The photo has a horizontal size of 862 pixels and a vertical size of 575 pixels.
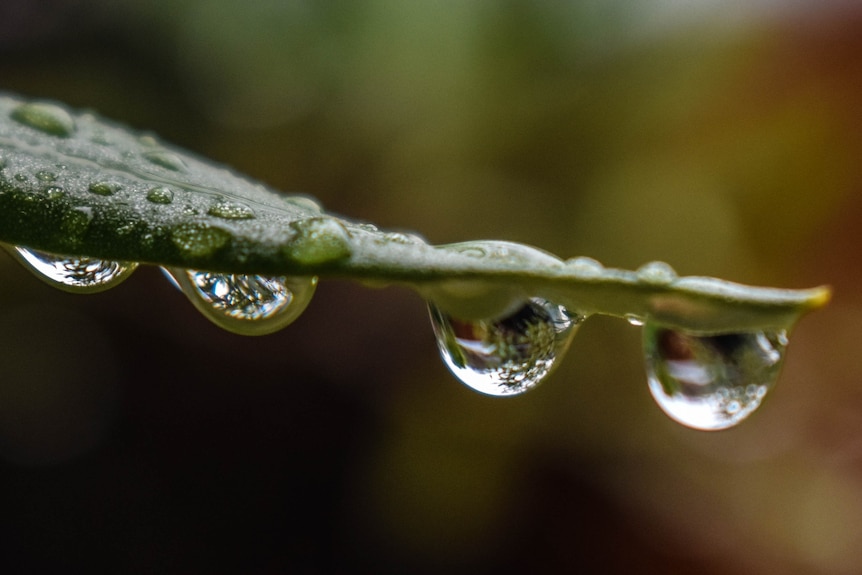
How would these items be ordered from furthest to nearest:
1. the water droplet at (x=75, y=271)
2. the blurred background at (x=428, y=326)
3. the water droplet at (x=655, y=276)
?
the blurred background at (x=428, y=326) < the water droplet at (x=75, y=271) < the water droplet at (x=655, y=276)

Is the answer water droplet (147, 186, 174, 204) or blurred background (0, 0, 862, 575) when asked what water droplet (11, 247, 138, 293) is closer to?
water droplet (147, 186, 174, 204)

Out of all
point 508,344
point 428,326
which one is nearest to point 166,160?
point 508,344

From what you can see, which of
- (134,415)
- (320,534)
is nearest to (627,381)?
(320,534)

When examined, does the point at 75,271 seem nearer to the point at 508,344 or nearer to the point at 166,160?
the point at 166,160

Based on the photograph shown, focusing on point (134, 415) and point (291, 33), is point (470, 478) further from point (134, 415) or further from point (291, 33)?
point (291, 33)

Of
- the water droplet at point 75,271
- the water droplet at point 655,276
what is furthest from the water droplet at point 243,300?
the water droplet at point 655,276

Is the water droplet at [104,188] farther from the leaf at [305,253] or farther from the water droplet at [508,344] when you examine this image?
the water droplet at [508,344]

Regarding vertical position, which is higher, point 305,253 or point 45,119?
point 45,119
